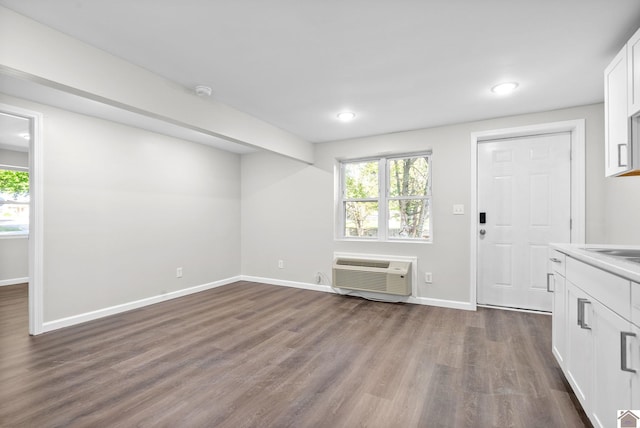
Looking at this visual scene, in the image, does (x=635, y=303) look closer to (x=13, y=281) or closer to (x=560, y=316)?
(x=560, y=316)

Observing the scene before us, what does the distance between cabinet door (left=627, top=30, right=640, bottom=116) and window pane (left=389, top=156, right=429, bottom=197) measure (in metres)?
2.37

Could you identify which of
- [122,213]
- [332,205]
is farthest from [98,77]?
[332,205]

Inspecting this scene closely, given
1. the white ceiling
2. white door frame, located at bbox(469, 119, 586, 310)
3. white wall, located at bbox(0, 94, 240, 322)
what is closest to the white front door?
white door frame, located at bbox(469, 119, 586, 310)

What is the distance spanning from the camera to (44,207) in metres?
3.03

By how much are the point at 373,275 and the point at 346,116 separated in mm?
2099

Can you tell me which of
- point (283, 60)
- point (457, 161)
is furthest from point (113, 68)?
point (457, 161)

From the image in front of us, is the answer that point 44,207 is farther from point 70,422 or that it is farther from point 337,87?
point 337,87

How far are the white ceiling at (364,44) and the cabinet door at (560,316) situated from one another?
1618 mm

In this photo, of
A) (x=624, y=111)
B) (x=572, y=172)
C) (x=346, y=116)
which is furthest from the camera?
(x=346, y=116)

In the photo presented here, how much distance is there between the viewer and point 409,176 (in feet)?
14.0

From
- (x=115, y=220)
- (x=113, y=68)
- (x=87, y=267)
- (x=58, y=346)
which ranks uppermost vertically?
(x=113, y=68)

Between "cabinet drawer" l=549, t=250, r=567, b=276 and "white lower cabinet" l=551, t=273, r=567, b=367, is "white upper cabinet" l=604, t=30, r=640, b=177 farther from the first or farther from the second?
"white lower cabinet" l=551, t=273, r=567, b=367

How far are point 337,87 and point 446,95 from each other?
3.55 ft

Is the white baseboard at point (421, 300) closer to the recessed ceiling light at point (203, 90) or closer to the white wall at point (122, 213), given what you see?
the white wall at point (122, 213)
